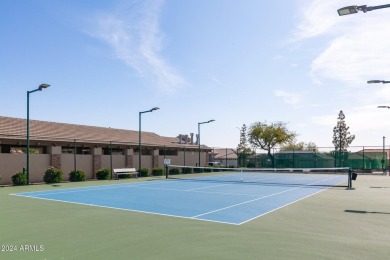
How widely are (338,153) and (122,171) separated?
24.7 m

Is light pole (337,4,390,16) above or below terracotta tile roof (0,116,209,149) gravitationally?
above

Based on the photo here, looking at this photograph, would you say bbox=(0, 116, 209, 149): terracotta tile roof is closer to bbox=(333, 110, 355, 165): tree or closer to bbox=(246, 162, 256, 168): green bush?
bbox=(246, 162, 256, 168): green bush

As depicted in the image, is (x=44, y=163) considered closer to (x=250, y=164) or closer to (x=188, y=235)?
(x=188, y=235)

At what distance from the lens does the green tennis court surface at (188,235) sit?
5.98 metres

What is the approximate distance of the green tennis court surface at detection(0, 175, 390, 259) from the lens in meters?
Result: 5.98

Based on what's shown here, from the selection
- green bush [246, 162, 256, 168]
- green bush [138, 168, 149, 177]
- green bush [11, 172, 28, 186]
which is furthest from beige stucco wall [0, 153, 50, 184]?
green bush [246, 162, 256, 168]

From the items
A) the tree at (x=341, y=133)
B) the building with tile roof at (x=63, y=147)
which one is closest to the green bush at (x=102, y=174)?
the building with tile roof at (x=63, y=147)

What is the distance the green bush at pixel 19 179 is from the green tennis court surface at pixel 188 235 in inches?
387

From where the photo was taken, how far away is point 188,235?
7281mm

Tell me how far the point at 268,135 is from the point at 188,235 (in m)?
46.0

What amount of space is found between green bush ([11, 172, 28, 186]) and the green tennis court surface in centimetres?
984

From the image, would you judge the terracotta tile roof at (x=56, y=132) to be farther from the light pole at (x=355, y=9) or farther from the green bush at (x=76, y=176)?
the light pole at (x=355, y=9)

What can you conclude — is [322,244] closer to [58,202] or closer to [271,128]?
[58,202]

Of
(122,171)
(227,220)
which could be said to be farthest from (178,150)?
(227,220)
